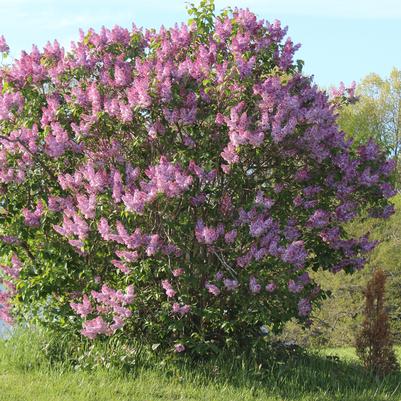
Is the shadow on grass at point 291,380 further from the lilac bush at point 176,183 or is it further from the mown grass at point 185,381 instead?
the lilac bush at point 176,183

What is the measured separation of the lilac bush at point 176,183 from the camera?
7273 mm

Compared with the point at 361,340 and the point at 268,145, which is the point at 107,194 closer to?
the point at 268,145

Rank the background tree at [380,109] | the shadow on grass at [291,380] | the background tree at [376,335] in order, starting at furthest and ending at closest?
the background tree at [380,109] < the background tree at [376,335] < the shadow on grass at [291,380]

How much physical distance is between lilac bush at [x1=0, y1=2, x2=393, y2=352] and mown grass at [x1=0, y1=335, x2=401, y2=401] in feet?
1.19

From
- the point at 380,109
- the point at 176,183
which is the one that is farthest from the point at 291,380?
the point at 380,109

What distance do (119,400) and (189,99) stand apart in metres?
2.89

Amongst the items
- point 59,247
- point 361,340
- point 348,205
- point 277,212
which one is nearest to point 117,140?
point 59,247

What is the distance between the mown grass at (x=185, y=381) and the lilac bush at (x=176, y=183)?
36cm

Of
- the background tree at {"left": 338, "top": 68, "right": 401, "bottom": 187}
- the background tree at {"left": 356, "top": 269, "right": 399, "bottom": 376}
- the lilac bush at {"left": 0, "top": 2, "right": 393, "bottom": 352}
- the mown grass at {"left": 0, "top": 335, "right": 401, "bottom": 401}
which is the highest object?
the background tree at {"left": 338, "top": 68, "right": 401, "bottom": 187}

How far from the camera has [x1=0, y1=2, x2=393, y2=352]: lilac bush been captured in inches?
286

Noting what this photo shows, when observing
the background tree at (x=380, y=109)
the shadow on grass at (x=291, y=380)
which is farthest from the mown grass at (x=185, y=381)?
the background tree at (x=380, y=109)

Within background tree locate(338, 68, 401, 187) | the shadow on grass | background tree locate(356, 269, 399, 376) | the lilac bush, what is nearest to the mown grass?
the shadow on grass

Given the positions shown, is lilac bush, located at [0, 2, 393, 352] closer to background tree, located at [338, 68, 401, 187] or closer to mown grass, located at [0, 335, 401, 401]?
mown grass, located at [0, 335, 401, 401]

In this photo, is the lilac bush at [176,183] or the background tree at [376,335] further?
the background tree at [376,335]
